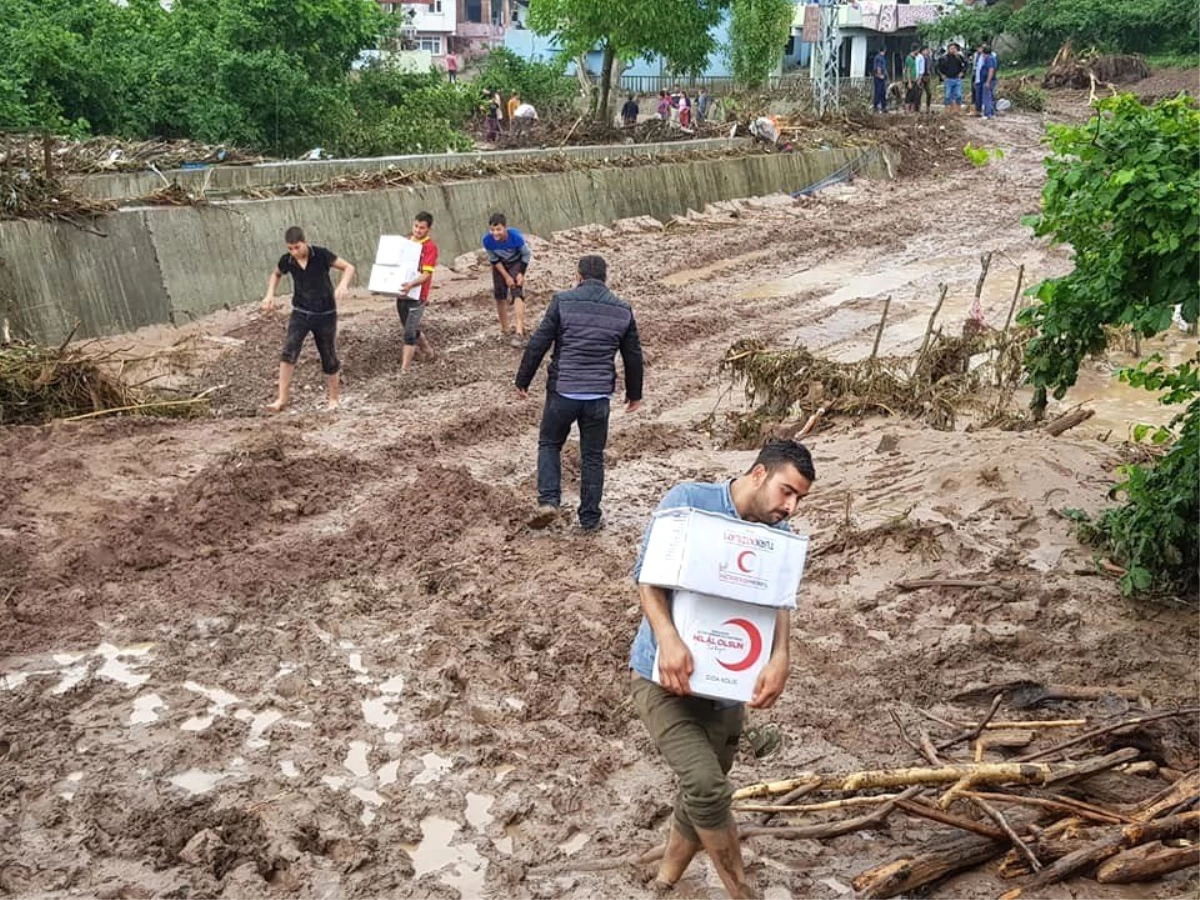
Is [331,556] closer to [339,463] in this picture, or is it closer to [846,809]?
[339,463]

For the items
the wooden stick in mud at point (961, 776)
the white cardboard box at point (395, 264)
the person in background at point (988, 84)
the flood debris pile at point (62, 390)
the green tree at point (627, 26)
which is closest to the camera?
the wooden stick in mud at point (961, 776)

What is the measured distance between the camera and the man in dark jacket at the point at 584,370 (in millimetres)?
8484

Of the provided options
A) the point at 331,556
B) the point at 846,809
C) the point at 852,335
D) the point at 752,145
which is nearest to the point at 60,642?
the point at 331,556

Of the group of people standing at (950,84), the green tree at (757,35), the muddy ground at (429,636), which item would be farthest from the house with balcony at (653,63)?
the muddy ground at (429,636)

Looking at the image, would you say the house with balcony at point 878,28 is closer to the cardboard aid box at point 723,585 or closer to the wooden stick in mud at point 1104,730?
the wooden stick in mud at point 1104,730

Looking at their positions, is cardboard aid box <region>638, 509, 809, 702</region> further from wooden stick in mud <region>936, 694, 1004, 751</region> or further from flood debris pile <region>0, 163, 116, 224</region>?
flood debris pile <region>0, 163, 116, 224</region>

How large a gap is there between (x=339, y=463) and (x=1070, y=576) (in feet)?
18.0

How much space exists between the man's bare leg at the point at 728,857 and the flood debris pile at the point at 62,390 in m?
8.34

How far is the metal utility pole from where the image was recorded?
3516 cm

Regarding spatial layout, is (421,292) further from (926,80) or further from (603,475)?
(926,80)

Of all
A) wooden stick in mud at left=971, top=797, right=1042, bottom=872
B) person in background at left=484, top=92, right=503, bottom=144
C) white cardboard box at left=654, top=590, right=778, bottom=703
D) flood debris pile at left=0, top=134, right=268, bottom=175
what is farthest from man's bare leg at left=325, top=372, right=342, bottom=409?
person in background at left=484, top=92, right=503, bottom=144

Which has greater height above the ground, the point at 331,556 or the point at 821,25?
the point at 821,25

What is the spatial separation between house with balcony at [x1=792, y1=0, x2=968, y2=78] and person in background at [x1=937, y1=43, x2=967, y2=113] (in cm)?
1695

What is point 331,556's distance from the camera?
828 cm
